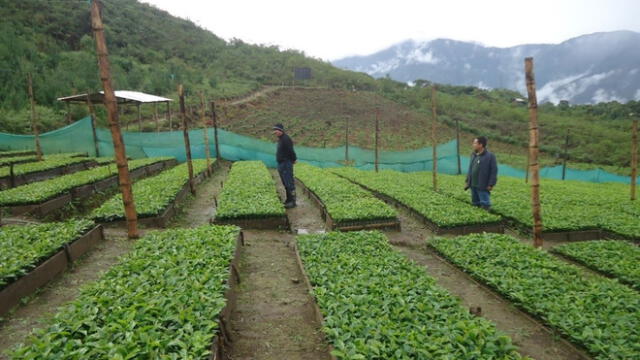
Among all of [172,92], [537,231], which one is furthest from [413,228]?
[172,92]

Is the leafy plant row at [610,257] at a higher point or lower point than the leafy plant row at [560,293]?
lower

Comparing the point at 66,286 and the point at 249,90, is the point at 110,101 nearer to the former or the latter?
the point at 66,286

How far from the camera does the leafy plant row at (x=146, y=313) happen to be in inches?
128

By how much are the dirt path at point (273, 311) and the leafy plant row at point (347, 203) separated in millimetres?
1874

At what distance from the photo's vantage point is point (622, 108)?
51469 millimetres

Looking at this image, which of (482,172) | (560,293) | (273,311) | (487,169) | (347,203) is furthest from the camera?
(347,203)

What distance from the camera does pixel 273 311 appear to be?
Answer: 531cm

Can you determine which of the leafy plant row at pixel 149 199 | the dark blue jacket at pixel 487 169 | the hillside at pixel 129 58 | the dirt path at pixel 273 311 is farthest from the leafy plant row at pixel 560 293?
the hillside at pixel 129 58

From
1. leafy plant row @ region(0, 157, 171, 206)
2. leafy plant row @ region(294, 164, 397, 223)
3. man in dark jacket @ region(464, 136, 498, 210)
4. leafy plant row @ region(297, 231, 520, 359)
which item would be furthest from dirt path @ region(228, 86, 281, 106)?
leafy plant row @ region(297, 231, 520, 359)

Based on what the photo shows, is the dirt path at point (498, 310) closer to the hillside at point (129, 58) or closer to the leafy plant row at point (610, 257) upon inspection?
the leafy plant row at point (610, 257)

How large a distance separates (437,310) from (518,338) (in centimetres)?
123

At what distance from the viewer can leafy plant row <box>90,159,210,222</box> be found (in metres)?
8.66

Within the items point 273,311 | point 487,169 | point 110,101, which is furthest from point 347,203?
point 110,101

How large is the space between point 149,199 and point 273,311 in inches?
241
